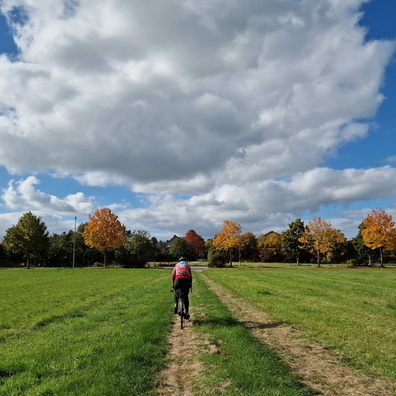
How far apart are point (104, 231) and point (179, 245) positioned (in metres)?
31.6

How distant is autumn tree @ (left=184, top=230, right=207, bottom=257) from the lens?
384 ft

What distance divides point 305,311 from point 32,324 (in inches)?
441

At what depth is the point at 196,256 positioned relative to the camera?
412 ft

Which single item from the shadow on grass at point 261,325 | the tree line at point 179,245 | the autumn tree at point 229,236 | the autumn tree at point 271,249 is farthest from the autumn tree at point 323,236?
the shadow on grass at point 261,325

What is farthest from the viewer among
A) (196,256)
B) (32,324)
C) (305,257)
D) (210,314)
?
(196,256)

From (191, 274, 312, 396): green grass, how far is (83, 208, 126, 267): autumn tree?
56.3 metres

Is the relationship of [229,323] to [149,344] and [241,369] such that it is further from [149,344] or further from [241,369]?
[241,369]

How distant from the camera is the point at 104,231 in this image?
64.1m

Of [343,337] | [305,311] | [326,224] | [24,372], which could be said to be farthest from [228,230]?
[24,372]

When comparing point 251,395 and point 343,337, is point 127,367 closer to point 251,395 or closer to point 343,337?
point 251,395

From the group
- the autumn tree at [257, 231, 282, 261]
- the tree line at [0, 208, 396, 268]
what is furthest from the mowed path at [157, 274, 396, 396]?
the autumn tree at [257, 231, 282, 261]

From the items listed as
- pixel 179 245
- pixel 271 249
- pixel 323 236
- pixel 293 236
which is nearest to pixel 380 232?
pixel 323 236

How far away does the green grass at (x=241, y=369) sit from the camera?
19.2 ft

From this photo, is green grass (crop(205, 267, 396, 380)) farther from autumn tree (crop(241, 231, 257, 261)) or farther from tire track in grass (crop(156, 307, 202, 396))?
autumn tree (crop(241, 231, 257, 261))
